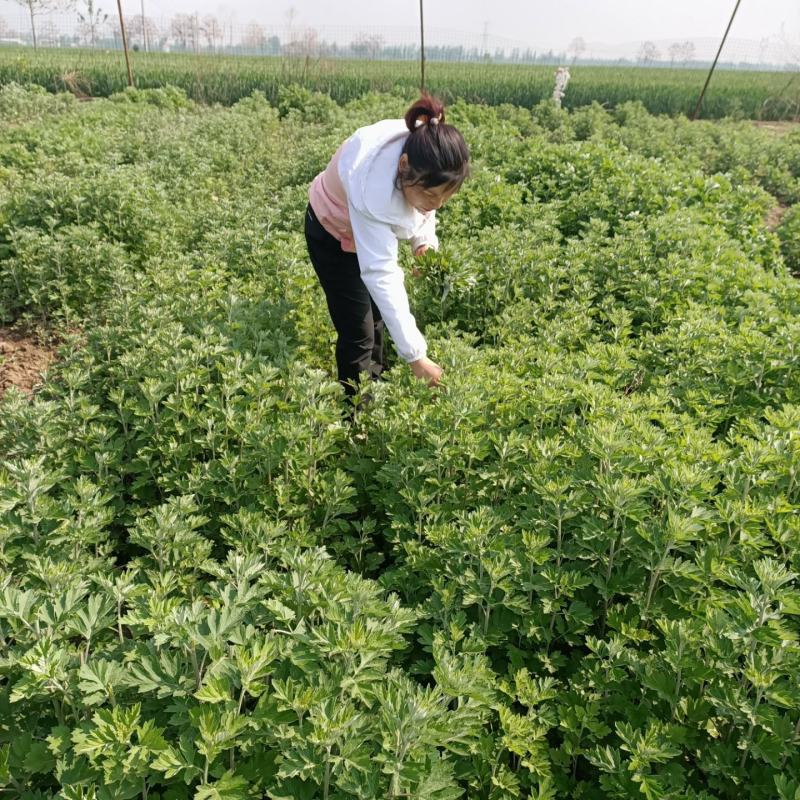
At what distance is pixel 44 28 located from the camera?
3005 cm

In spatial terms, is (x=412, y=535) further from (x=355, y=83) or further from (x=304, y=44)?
(x=304, y=44)

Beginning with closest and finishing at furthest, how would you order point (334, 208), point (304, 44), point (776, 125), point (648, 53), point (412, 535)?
point (412, 535) → point (334, 208) → point (776, 125) → point (304, 44) → point (648, 53)

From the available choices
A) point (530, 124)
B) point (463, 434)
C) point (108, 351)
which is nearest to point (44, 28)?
point (530, 124)

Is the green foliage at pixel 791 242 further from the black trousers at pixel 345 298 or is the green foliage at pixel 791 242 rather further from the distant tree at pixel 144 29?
the distant tree at pixel 144 29

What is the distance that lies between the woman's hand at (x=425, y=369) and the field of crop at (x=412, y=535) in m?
0.08

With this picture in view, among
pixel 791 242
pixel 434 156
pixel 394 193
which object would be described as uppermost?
pixel 434 156

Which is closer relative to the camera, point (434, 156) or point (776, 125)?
point (434, 156)

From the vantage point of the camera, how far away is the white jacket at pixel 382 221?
9.86ft

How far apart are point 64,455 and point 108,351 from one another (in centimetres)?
91

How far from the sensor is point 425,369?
3238 millimetres

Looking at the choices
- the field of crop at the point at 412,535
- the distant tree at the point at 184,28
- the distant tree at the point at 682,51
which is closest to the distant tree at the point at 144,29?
the distant tree at the point at 184,28

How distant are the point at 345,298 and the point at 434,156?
114cm

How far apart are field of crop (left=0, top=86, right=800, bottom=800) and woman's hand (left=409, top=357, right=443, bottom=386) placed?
0.08 metres

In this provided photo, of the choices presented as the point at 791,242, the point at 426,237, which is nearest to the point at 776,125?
the point at 791,242
